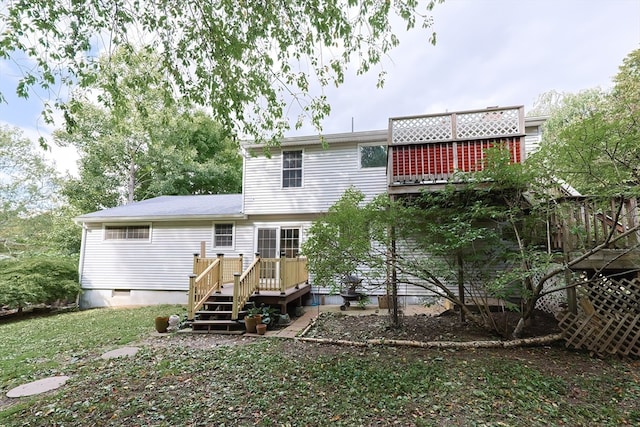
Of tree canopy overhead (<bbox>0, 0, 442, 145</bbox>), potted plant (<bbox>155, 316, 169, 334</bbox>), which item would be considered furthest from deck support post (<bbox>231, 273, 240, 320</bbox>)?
tree canopy overhead (<bbox>0, 0, 442, 145</bbox>)

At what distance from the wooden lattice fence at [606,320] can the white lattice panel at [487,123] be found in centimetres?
309

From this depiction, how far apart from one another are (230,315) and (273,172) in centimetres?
511

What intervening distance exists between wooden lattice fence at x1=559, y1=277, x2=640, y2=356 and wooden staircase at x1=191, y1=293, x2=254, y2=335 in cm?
605

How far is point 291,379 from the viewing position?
395 cm

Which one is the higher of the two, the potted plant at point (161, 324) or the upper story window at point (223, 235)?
the upper story window at point (223, 235)

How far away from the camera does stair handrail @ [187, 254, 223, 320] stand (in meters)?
6.63

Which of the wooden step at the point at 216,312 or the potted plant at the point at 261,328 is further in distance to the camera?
the wooden step at the point at 216,312

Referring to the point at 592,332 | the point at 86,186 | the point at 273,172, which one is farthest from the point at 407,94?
the point at 86,186

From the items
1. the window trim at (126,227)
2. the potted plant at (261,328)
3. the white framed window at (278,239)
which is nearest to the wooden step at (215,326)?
the potted plant at (261,328)

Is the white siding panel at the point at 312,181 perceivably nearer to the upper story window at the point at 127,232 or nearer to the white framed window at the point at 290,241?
the white framed window at the point at 290,241

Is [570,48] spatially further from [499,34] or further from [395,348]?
[395,348]

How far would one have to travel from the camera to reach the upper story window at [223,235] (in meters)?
10.6

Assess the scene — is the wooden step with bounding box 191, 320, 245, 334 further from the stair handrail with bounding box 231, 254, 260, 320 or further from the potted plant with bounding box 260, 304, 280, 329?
the potted plant with bounding box 260, 304, 280, 329

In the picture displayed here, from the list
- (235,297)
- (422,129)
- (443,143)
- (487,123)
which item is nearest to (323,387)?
(235,297)
